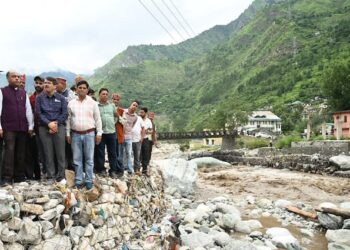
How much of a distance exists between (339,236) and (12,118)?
900cm

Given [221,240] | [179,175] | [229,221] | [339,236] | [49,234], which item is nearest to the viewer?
[49,234]

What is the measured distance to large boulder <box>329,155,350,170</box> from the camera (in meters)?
26.4

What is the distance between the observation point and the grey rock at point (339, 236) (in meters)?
10.8

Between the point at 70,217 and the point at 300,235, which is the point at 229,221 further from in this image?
the point at 70,217

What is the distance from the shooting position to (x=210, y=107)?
14200 centimetres

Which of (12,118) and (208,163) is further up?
(12,118)

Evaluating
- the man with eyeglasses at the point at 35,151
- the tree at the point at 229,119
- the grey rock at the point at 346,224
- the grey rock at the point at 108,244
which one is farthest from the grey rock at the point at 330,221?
the tree at the point at 229,119

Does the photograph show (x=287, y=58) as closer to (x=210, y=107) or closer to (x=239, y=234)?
(x=210, y=107)

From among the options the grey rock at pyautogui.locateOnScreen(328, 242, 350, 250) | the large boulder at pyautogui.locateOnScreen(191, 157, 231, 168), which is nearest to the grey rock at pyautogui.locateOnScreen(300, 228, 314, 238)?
the grey rock at pyautogui.locateOnScreen(328, 242, 350, 250)

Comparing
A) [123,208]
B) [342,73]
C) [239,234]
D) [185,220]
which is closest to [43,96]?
[123,208]

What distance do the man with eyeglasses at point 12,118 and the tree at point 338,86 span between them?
49169 millimetres

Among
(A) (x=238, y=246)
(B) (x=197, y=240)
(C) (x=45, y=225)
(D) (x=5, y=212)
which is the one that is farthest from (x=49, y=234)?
(A) (x=238, y=246)

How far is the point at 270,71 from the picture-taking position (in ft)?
420

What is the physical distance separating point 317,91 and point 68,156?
95571mm
